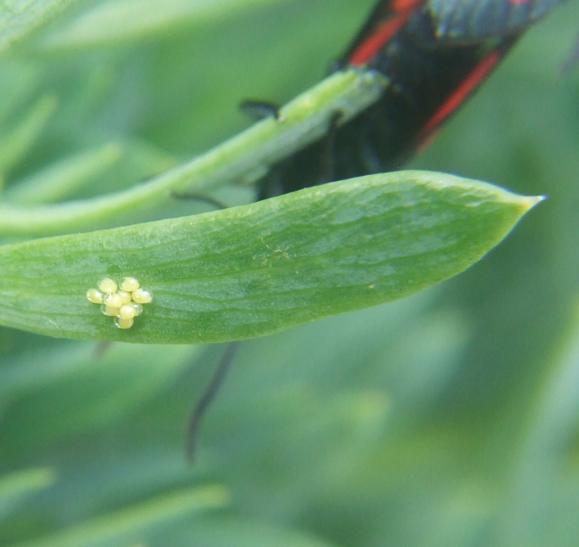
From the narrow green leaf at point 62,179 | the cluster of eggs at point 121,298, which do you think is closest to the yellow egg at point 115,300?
the cluster of eggs at point 121,298

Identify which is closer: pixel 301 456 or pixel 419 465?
pixel 301 456

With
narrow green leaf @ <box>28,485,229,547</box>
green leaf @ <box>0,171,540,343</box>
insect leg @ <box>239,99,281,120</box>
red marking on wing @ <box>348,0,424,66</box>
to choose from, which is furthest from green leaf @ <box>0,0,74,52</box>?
narrow green leaf @ <box>28,485,229,547</box>

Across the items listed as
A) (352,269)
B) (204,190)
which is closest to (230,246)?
(352,269)

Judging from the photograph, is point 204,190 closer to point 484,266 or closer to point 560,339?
point 560,339

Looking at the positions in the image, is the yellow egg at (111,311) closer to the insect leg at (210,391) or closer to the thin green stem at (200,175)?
the thin green stem at (200,175)

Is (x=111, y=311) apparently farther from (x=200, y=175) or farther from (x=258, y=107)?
(x=258, y=107)

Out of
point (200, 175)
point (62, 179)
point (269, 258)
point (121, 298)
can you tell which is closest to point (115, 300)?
point (121, 298)
